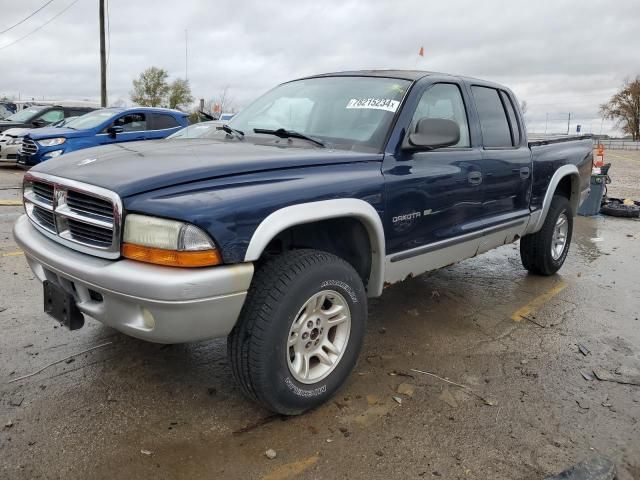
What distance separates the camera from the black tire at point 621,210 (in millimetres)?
9359

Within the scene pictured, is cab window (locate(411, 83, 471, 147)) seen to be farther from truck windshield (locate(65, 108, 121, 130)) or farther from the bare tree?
the bare tree

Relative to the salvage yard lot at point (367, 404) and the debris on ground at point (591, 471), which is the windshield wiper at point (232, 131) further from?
the debris on ground at point (591, 471)

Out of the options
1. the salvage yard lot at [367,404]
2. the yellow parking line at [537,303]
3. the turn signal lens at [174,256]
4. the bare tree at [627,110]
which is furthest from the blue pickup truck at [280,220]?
the bare tree at [627,110]

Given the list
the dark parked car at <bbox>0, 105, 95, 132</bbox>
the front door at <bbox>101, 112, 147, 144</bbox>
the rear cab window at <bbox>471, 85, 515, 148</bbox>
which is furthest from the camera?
the dark parked car at <bbox>0, 105, 95, 132</bbox>

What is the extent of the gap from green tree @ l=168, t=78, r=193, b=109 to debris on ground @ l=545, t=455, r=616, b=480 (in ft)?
158

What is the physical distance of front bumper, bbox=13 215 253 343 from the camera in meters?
2.21

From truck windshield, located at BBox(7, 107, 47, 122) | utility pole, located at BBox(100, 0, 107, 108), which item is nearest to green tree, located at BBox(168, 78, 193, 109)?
utility pole, located at BBox(100, 0, 107, 108)

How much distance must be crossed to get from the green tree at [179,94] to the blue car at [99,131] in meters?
37.0

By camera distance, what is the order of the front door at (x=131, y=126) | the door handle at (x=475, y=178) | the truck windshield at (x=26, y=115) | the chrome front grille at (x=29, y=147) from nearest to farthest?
the door handle at (x=475, y=178)
the chrome front grille at (x=29, y=147)
the front door at (x=131, y=126)
the truck windshield at (x=26, y=115)

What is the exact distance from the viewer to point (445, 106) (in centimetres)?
381

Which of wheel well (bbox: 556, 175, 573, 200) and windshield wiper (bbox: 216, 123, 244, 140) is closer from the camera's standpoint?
windshield wiper (bbox: 216, 123, 244, 140)

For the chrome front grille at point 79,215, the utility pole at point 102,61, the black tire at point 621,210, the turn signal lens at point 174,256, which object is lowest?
the black tire at point 621,210

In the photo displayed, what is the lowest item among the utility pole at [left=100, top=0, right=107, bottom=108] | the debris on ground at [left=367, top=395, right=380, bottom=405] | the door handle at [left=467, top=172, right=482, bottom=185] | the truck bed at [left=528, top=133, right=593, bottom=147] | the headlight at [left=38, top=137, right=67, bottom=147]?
the debris on ground at [left=367, top=395, right=380, bottom=405]

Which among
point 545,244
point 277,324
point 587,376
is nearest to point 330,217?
point 277,324
